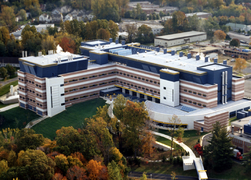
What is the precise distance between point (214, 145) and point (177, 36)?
400 ft

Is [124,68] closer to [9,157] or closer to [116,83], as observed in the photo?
[116,83]

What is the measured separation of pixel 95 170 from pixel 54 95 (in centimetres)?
4088

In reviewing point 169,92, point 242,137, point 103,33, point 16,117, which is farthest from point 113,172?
point 103,33

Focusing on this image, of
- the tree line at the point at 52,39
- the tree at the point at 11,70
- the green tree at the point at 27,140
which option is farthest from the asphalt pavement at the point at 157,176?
the tree line at the point at 52,39

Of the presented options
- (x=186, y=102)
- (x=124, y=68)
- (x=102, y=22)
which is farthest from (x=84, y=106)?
(x=102, y=22)

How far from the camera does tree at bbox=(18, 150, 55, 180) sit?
7181cm

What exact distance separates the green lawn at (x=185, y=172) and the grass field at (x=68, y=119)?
2393cm

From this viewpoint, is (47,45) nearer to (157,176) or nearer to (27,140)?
(27,140)

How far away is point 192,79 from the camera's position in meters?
105

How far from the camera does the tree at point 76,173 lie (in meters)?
73.6

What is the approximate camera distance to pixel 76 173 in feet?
242

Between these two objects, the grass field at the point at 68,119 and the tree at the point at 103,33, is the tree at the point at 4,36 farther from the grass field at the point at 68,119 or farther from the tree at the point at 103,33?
the grass field at the point at 68,119

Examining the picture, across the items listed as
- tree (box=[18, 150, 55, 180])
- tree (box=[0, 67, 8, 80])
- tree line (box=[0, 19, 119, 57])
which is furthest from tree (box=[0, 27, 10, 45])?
tree (box=[18, 150, 55, 180])

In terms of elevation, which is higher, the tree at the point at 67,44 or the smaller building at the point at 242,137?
the tree at the point at 67,44
